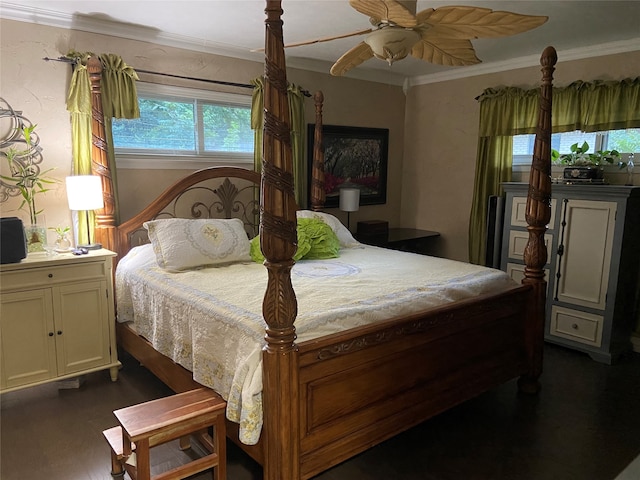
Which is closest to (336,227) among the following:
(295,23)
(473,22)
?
(295,23)

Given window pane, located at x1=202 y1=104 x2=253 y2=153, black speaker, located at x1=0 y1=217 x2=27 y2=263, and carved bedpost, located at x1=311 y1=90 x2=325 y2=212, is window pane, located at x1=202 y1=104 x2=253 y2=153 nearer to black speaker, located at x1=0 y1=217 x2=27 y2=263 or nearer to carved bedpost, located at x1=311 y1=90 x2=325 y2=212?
carved bedpost, located at x1=311 y1=90 x2=325 y2=212

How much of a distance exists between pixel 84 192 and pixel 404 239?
298 centimetres

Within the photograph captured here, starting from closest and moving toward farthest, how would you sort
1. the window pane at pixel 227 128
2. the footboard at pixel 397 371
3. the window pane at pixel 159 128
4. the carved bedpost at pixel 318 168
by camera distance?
1. the footboard at pixel 397 371
2. the window pane at pixel 159 128
3. the window pane at pixel 227 128
4. the carved bedpost at pixel 318 168

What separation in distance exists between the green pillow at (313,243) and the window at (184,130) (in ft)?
3.08

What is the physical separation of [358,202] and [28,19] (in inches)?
120

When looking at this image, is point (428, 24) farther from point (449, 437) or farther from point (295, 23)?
point (449, 437)

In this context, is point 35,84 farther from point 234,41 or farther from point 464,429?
point 464,429

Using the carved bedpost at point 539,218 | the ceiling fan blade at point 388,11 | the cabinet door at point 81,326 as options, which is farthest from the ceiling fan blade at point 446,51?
the cabinet door at point 81,326

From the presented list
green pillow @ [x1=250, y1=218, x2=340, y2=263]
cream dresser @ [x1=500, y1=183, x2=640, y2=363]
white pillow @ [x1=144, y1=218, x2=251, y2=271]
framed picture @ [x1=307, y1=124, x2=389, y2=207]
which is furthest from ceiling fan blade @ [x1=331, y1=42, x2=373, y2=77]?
Answer: cream dresser @ [x1=500, y1=183, x2=640, y2=363]

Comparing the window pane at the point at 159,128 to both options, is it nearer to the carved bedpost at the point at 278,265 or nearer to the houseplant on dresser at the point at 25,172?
the houseplant on dresser at the point at 25,172

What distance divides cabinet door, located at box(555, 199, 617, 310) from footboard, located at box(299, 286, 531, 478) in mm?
1063

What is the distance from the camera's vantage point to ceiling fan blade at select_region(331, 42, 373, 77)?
2.49 metres

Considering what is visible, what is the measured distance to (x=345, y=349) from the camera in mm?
2045

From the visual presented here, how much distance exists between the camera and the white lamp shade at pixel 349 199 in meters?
4.64
